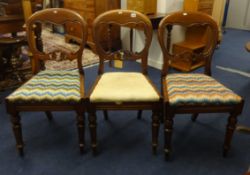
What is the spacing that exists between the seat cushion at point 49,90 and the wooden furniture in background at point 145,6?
146 cm

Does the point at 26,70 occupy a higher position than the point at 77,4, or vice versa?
the point at 77,4

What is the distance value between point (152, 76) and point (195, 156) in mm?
1411

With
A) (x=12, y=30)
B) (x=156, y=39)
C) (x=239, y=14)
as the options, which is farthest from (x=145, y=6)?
(x=239, y=14)

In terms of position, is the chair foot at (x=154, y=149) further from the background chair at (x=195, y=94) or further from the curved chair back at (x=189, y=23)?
the curved chair back at (x=189, y=23)

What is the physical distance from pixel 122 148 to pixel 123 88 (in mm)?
469

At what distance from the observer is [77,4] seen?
368 centimetres

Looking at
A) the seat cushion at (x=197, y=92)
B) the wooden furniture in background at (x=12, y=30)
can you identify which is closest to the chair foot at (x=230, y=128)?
the seat cushion at (x=197, y=92)

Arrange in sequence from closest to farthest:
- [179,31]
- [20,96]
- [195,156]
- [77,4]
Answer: [20,96]
[195,156]
[179,31]
[77,4]

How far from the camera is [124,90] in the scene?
58.3 inches

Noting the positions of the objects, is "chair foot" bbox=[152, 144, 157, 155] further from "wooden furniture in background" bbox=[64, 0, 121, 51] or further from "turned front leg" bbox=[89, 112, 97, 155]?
"wooden furniture in background" bbox=[64, 0, 121, 51]

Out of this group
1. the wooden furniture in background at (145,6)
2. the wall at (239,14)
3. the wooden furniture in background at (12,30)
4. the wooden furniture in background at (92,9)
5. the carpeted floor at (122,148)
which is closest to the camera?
the carpeted floor at (122,148)

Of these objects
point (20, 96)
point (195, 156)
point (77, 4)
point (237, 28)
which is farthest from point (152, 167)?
point (237, 28)

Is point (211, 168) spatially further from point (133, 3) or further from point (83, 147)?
point (133, 3)

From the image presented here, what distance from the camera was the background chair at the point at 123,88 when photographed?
1.43 m
